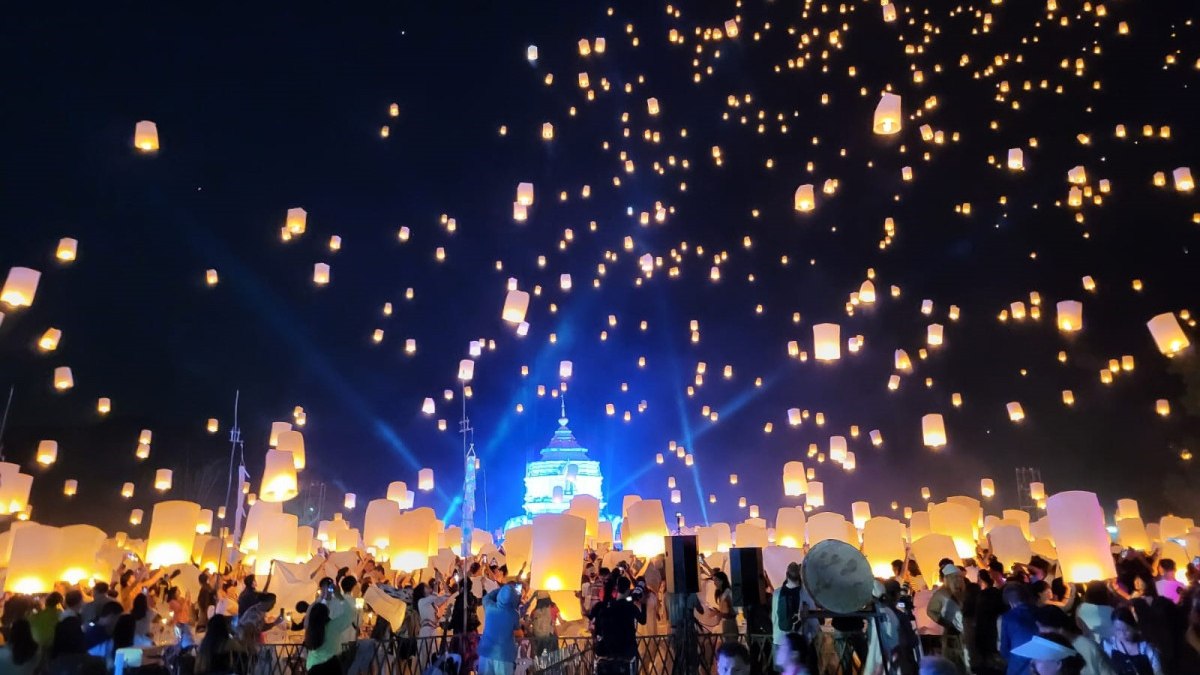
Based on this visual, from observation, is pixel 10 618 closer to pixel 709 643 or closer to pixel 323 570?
pixel 323 570

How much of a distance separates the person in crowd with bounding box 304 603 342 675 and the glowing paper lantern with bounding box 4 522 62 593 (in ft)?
18.3

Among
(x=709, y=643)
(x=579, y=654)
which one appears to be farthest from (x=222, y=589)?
(x=709, y=643)

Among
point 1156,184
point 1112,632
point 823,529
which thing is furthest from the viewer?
point 1156,184

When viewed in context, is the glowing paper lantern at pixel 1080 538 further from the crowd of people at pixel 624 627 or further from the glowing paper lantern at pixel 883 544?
the glowing paper lantern at pixel 883 544

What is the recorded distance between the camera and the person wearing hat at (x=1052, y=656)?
150 inches

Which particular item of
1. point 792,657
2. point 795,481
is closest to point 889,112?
point 792,657

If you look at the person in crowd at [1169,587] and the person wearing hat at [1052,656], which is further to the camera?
the person in crowd at [1169,587]

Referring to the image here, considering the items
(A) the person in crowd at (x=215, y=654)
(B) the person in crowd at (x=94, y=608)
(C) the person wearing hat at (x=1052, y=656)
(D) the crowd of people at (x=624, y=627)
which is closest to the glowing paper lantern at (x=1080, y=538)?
(D) the crowd of people at (x=624, y=627)

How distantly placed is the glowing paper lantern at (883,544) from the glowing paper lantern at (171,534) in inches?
392

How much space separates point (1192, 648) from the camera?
20.6ft

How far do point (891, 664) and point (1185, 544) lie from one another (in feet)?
37.8

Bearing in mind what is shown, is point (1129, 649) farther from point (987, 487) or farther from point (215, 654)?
point (987, 487)

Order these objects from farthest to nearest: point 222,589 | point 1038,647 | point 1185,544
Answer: point 1185,544 < point 222,589 < point 1038,647

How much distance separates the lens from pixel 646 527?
15.5 m
